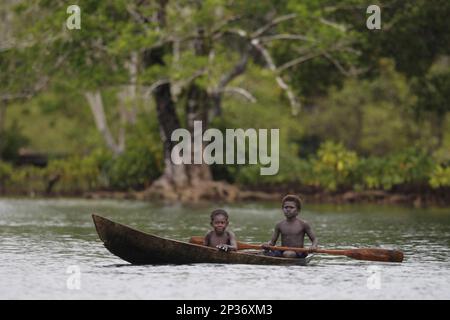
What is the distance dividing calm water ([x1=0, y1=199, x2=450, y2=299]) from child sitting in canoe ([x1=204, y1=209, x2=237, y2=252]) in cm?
40

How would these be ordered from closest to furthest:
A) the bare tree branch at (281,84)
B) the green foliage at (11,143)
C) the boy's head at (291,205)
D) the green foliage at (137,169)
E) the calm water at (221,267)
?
the calm water at (221,267)
the boy's head at (291,205)
the bare tree branch at (281,84)
the green foliage at (137,169)
the green foliage at (11,143)

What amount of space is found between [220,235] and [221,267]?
60 cm

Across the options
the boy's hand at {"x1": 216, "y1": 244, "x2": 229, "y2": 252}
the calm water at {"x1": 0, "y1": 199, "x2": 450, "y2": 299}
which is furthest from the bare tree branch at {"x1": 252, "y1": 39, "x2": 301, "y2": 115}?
the boy's hand at {"x1": 216, "y1": 244, "x2": 229, "y2": 252}

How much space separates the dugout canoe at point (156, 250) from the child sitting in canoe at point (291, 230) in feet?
1.33

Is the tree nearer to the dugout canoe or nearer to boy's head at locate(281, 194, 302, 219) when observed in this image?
boy's head at locate(281, 194, 302, 219)

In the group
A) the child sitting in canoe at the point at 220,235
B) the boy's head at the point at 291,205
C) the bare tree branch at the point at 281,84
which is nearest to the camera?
the child sitting in canoe at the point at 220,235

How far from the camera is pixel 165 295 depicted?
669 inches

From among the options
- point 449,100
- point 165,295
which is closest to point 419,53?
point 449,100

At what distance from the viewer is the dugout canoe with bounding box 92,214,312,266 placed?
1961 cm

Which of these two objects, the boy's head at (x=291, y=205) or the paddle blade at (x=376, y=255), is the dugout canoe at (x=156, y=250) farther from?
the paddle blade at (x=376, y=255)

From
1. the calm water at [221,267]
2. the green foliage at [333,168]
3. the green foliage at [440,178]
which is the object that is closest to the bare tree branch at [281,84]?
the green foliage at [333,168]

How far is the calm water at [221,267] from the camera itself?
17.4 m

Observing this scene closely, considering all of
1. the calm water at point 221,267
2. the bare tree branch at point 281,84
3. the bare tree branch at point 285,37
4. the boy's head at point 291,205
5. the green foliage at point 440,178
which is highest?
the bare tree branch at point 285,37
